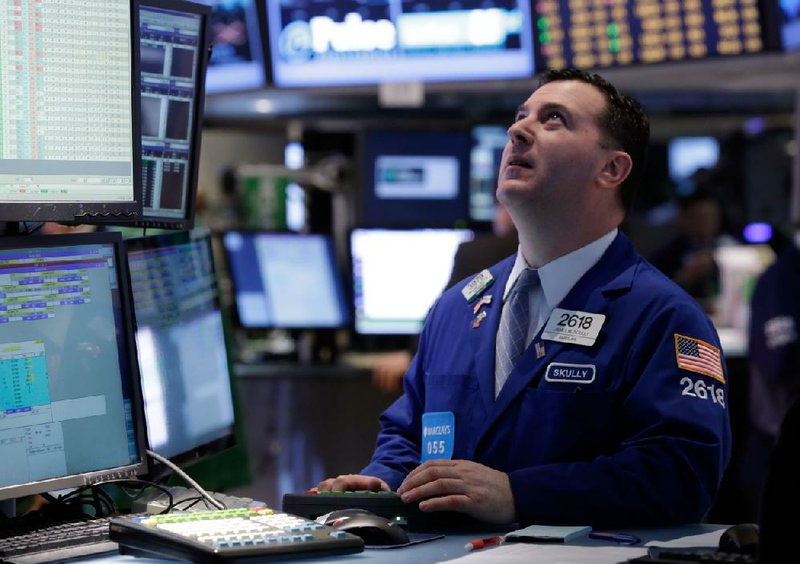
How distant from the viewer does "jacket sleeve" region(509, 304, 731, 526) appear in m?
2.12

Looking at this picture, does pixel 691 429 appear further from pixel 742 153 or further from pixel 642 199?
pixel 642 199

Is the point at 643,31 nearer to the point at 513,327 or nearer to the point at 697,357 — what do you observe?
the point at 513,327

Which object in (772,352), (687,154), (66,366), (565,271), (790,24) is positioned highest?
(790,24)

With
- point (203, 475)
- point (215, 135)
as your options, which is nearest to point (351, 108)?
point (215, 135)

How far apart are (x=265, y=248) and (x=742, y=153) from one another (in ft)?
22.1

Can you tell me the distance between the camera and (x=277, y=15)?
16.0ft

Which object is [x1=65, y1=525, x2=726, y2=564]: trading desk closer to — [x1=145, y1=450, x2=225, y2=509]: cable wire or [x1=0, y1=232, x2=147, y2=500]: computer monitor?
[x1=0, y1=232, x2=147, y2=500]: computer monitor

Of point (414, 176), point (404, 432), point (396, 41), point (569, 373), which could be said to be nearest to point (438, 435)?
point (404, 432)

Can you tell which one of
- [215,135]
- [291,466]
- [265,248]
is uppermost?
[215,135]

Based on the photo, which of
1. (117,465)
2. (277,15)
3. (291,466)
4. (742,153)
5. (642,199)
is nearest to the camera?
(117,465)

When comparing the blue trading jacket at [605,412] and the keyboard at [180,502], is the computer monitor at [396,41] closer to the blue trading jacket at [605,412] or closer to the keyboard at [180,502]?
the blue trading jacket at [605,412]

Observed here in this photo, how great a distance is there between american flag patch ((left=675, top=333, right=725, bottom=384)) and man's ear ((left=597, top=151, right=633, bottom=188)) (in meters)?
0.42

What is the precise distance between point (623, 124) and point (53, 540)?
1353 millimetres

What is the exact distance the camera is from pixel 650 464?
2127 mm
